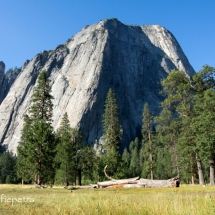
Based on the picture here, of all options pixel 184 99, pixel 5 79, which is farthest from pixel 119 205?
pixel 5 79

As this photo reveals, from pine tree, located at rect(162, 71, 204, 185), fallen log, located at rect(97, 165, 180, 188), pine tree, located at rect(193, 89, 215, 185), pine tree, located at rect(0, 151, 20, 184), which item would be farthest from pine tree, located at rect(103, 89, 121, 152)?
pine tree, located at rect(0, 151, 20, 184)

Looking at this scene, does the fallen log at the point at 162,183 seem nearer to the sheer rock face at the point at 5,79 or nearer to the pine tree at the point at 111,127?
the pine tree at the point at 111,127

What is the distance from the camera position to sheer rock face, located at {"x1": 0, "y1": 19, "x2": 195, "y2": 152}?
400ft

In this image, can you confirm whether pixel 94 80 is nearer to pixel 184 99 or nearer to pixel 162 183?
pixel 184 99

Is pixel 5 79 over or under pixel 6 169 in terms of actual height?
over

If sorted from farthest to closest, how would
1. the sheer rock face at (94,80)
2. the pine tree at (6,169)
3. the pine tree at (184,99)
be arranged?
the sheer rock face at (94,80) < the pine tree at (6,169) < the pine tree at (184,99)

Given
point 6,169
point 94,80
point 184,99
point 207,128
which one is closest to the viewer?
point 207,128

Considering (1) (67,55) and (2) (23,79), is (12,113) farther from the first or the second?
(1) (67,55)

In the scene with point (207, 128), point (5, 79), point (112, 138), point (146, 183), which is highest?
point (5, 79)

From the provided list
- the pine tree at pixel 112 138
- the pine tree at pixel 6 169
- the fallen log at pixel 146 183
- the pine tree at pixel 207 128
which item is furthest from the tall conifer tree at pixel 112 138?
the pine tree at pixel 6 169

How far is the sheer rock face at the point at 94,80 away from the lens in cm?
12181

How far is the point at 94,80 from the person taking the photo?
128m

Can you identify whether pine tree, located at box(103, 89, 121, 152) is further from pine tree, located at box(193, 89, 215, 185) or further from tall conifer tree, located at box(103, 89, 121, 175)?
pine tree, located at box(193, 89, 215, 185)

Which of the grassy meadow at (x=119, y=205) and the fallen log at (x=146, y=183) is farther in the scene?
the fallen log at (x=146, y=183)
